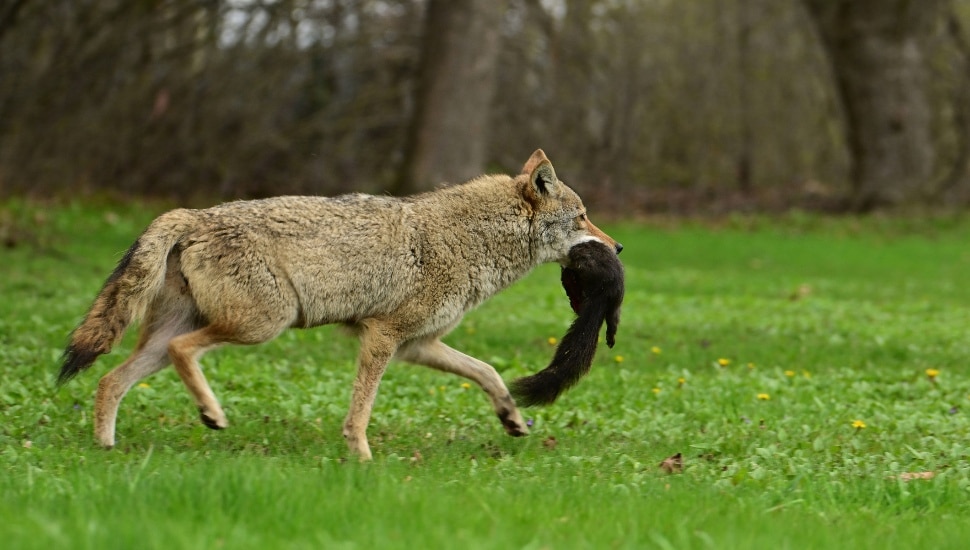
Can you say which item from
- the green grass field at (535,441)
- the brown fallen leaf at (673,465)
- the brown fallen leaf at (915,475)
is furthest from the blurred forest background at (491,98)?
the brown fallen leaf at (915,475)

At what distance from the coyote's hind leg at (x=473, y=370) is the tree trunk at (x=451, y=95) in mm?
15058

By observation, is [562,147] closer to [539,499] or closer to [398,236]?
[398,236]

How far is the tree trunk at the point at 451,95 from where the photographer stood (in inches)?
909

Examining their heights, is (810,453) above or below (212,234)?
below

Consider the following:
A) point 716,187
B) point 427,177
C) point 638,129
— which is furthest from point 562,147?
point 427,177

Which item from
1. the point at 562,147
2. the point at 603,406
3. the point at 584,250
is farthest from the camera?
the point at 562,147

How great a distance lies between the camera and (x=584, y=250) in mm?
8312

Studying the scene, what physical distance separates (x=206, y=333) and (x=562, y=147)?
2646 centimetres

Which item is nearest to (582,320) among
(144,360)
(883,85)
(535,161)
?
(535,161)

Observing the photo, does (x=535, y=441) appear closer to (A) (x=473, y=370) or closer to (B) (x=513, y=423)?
(B) (x=513, y=423)

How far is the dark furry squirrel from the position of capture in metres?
7.96

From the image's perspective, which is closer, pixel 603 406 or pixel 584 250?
pixel 584 250

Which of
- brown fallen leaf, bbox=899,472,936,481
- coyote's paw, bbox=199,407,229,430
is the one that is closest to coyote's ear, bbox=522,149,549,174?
coyote's paw, bbox=199,407,229,430

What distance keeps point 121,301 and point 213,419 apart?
2.77 ft
